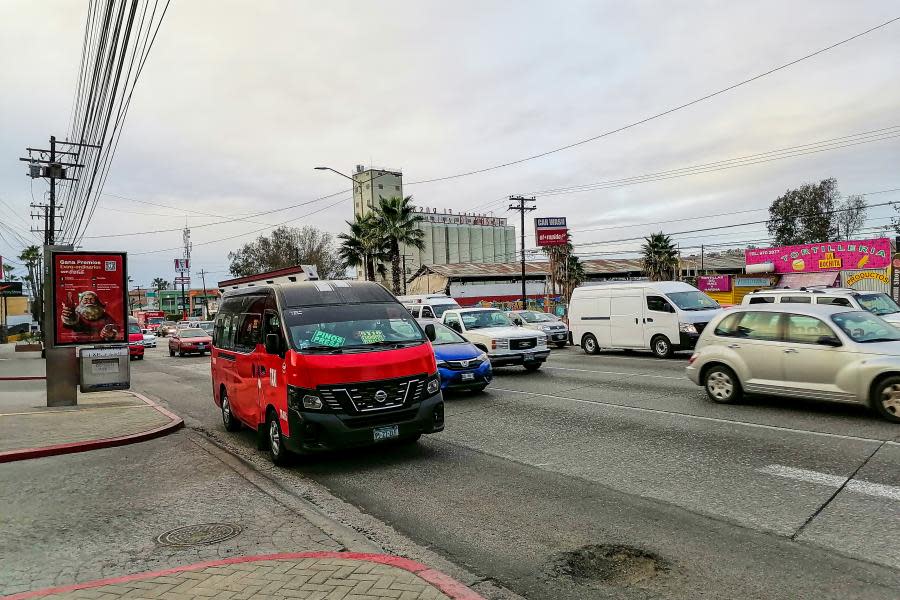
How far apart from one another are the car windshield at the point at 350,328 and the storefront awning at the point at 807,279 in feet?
109

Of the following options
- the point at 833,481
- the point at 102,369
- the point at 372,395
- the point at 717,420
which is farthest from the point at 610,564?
the point at 102,369

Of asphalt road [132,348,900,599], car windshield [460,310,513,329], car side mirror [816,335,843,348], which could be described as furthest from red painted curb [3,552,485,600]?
car windshield [460,310,513,329]

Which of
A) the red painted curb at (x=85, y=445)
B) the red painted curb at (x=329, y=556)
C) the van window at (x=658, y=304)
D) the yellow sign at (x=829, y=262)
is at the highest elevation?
the yellow sign at (x=829, y=262)

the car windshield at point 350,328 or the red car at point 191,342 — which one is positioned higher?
the car windshield at point 350,328

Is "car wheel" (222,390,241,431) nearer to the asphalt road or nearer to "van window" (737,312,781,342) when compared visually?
the asphalt road

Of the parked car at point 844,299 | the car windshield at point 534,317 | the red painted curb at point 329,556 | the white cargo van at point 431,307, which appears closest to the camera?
the red painted curb at point 329,556

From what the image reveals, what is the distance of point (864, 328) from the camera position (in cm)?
930

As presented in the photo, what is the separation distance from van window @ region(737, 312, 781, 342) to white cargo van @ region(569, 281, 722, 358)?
330 inches

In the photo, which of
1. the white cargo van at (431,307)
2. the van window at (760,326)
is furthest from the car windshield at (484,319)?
the van window at (760,326)

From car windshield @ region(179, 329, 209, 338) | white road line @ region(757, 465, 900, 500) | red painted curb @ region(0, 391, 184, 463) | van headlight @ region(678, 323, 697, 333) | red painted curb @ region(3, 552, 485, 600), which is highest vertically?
van headlight @ region(678, 323, 697, 333)

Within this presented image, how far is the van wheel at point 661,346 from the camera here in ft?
62.7

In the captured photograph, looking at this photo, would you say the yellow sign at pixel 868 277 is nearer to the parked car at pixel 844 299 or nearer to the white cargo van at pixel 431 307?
the parked car at pixel 844 299

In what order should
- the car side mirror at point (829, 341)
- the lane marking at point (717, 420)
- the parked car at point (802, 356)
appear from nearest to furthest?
the lane marking at point (717, 420) < the parked car at point (802, 356) < the car side mirror at point (829, 341)

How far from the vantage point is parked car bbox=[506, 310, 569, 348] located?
80.7ft
